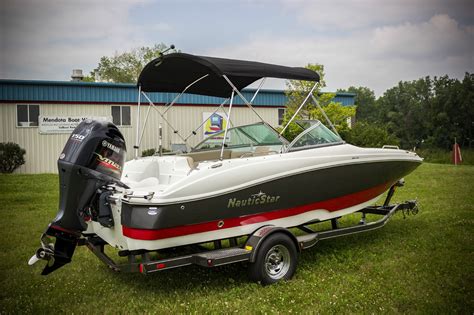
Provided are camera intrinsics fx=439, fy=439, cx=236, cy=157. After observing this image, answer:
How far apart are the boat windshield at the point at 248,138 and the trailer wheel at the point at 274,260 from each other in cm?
137

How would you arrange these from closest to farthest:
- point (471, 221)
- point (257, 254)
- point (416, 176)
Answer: point (257, 254)
point (471, 221)
point (416, 176)

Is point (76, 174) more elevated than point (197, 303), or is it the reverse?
point (76, 174)

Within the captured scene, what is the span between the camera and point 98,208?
14.8 ft

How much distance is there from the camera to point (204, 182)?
4500 millimetres

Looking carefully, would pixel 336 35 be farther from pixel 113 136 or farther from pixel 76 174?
pixel 76 174

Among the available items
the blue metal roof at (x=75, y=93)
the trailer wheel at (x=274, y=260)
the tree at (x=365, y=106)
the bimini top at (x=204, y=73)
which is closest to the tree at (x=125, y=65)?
the blue metal roof at (x=75, y=93)

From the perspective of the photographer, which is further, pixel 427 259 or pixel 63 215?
pixel 427 259

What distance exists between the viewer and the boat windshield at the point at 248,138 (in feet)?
19.4

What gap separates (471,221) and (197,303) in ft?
17.7

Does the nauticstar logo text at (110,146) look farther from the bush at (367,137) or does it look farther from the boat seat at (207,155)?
the bush at (367,137)

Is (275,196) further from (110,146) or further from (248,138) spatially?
(110,146)

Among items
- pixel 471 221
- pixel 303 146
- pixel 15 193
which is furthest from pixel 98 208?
pixel 15 193

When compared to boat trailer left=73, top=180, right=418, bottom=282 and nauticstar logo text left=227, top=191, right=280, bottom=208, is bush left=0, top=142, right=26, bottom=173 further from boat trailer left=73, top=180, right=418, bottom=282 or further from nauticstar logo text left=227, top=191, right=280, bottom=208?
nauticstar logo text left=227, top=191, right=280, bottom=208

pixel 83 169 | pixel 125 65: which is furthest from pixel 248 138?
pixel 125 65
